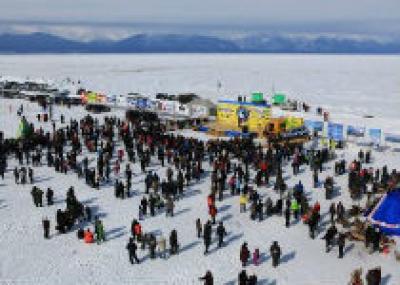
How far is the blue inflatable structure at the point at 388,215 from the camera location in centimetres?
1984

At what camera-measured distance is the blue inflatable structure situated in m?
19.8

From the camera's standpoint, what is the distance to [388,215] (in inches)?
789

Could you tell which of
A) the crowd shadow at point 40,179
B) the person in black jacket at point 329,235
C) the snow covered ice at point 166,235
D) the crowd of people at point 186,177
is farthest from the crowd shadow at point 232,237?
the crowd shadow at point 40,179

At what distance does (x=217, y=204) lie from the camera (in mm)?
23734

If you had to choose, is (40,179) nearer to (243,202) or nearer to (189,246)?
(243,202)

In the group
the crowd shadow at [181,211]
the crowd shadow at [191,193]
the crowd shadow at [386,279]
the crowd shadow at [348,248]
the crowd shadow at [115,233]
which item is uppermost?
the crowd shadow at [191,193]

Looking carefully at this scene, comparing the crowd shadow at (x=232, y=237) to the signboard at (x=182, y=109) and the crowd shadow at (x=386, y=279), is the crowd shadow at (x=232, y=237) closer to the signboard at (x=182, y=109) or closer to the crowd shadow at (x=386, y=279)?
the crowd shadow at (x=386, y=279)

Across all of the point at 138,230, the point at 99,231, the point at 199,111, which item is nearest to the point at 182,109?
the point at 199,111

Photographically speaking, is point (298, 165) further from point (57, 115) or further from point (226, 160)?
point (57, 115)

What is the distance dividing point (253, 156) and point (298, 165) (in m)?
2.19

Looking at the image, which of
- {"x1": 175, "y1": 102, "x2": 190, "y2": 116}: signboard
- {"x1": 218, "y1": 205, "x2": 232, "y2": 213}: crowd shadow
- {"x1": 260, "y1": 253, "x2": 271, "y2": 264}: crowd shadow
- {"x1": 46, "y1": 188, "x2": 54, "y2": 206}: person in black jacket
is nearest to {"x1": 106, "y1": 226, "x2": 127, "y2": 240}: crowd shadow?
{"x1": 46, "y1": 188, "x2": 54, "y2": 206}: person in black jacket

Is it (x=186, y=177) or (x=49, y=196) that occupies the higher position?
(x=186, y=177)

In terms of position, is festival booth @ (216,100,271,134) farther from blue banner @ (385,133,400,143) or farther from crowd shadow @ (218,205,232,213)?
crowd shadow @ (218,205,232,213)

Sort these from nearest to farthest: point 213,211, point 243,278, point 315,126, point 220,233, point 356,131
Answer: point 243,278 → point 220,233 → point 213,211 → point 356,131 → point 315,126
